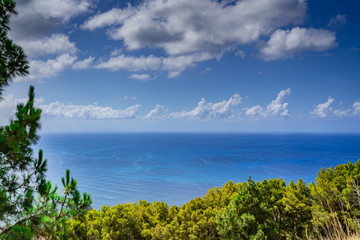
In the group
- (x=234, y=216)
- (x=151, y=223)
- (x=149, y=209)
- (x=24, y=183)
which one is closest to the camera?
(x=24, y=183)

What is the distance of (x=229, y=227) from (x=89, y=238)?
789cm

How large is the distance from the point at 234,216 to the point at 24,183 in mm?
10968

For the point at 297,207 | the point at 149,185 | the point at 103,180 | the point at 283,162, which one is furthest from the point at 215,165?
the point at 297,207

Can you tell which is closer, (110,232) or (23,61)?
(23,61)

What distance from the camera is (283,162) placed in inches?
3716

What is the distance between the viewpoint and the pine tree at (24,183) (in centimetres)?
382

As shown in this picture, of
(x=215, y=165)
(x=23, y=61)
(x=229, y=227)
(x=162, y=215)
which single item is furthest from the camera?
(x=215, y=165)

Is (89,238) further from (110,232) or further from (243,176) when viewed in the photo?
(243,176)

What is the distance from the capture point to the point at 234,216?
42.0 ft

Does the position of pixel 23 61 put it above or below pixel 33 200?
above

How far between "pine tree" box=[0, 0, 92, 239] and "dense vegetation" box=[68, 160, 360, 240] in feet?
25.5

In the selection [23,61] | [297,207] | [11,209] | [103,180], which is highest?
[23,61]

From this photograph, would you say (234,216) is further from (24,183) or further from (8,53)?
(8,53)

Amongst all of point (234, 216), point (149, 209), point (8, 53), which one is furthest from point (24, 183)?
point (149, 209)
